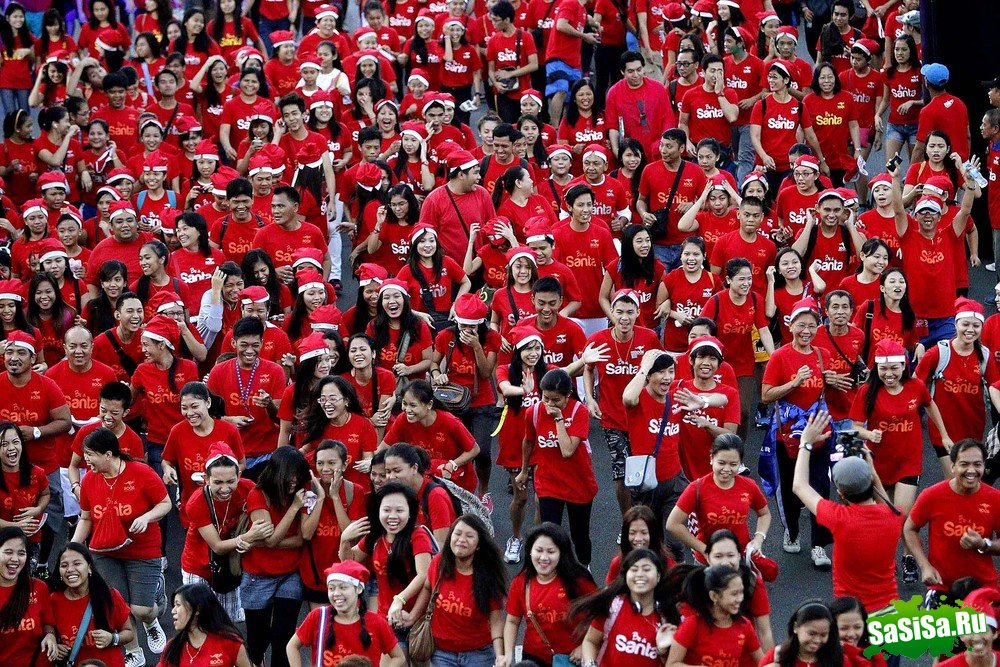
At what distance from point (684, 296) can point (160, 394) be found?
406 centimetres

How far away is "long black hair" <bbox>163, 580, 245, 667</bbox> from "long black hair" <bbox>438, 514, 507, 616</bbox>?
123cm

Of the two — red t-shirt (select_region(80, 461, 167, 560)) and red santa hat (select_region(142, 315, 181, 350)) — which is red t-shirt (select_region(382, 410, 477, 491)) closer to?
red t-shirt (select_region(80, 461, 167, 560))

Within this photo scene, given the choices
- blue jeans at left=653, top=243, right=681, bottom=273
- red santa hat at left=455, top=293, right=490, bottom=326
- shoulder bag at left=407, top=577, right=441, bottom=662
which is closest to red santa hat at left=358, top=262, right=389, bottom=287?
red santa hat at left=455, top=293, right=490, bottom=326

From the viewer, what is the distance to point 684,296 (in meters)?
12.6

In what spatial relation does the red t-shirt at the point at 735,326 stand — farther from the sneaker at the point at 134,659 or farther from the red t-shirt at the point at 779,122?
the sneaker at the point at 134,659

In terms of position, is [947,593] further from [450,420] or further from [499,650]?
[450,420]

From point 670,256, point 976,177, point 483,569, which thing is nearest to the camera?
point 483,569

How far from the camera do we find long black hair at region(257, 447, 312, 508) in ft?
32.2

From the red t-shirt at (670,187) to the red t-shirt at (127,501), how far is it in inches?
220

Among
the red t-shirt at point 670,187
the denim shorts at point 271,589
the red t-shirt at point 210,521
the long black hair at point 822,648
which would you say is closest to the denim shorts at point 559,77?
the red t-shirt at point 670,187

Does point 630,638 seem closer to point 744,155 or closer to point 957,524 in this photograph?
point 957,524

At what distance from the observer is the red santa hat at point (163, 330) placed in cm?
1166

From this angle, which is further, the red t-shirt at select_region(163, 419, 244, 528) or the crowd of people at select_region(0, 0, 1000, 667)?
the red t-shirt at select_region(163, 419, 244, 528)

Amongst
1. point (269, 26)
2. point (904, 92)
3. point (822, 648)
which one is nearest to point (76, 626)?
point (822, 648)
